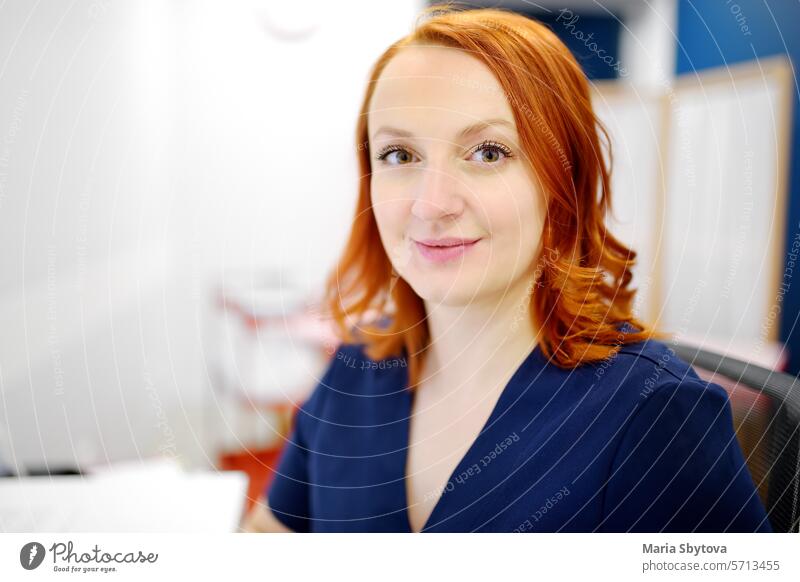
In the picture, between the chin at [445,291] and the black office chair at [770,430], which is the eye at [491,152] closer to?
the chin at [445,291]

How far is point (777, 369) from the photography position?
52 cm

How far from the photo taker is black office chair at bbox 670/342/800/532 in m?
0.49

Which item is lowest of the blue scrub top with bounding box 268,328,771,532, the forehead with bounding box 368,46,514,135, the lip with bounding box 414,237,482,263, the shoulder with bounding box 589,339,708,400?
the blue scrub top with bounding box 268,328,771,532

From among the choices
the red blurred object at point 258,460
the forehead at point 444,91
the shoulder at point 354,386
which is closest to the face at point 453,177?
the forehead at point 444,91

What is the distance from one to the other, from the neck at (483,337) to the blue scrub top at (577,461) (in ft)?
0.06

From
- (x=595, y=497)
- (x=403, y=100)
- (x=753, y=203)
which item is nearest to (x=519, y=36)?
(x=403, y=100)

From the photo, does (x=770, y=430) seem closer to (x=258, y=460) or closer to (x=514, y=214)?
(x=514, y=214)

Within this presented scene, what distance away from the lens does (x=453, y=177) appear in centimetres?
49

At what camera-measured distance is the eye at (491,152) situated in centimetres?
48

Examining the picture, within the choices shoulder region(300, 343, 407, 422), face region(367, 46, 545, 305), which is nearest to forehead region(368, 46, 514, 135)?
face region(367, 46, 545, 305)

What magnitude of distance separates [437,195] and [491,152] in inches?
2.0

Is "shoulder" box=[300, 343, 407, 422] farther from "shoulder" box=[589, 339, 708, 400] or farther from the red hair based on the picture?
"shoulder" box=[589, 339, 708, 400]

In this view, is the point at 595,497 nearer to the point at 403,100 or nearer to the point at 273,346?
the point at 403,100

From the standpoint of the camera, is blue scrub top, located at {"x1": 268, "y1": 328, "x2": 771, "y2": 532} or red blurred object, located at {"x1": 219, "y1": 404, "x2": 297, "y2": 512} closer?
blue scrub top, located at {"x1": 268, "y1": 328, "x2": 771, "y2": 532}
